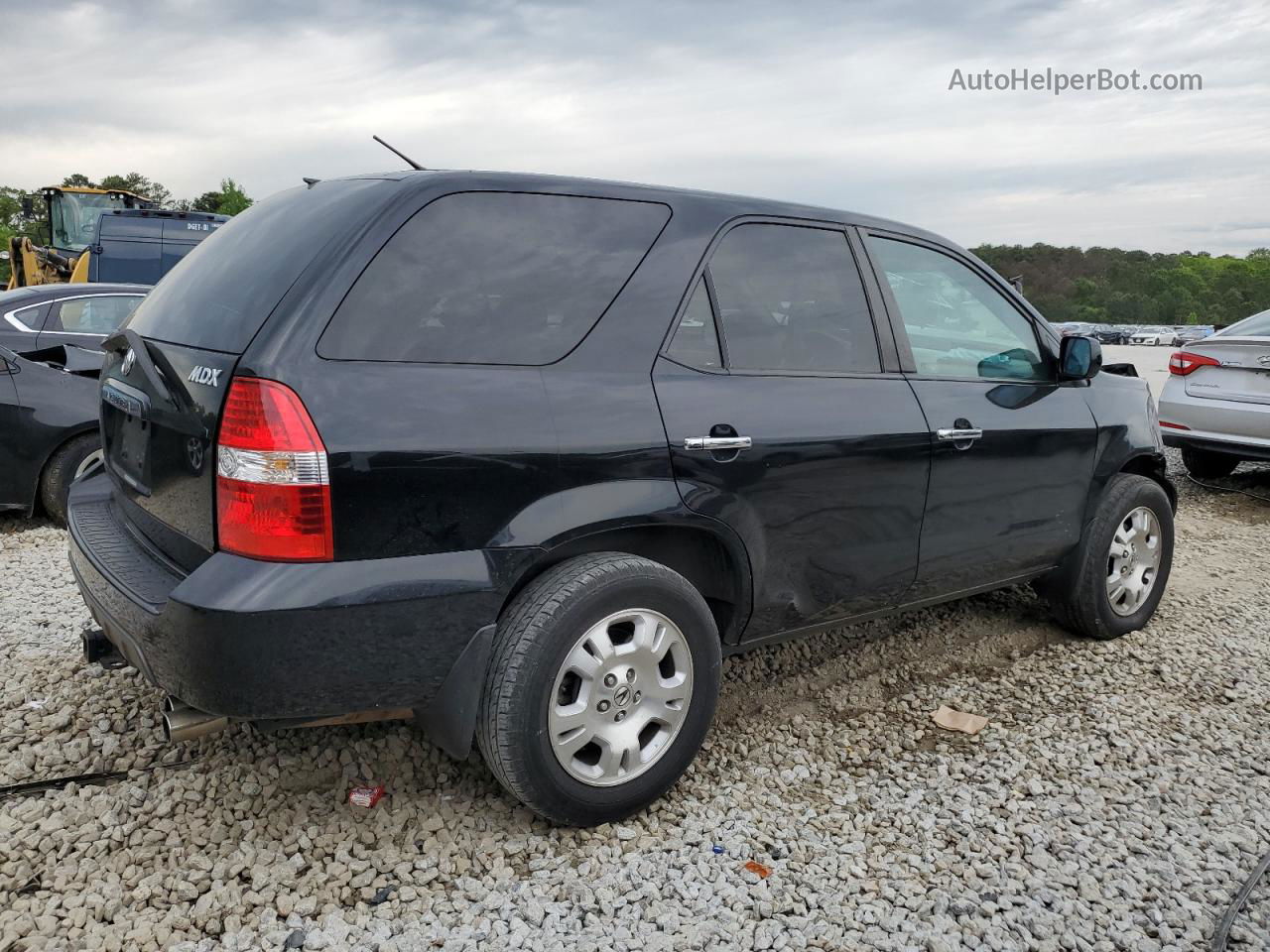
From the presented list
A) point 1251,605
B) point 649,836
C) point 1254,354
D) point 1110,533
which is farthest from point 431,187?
point 1254,354

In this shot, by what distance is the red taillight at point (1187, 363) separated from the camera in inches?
298

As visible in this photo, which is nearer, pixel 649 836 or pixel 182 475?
pixel 182 475

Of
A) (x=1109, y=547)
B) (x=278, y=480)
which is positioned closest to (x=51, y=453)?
(x=278, y=480)

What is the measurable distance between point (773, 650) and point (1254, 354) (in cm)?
526

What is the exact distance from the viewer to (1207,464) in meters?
8.41

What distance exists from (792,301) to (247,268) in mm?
1647

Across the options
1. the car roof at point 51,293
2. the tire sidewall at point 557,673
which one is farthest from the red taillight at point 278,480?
the car roof at point 51,293

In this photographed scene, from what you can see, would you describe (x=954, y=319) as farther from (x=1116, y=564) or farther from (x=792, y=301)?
(x=1116, y=564)

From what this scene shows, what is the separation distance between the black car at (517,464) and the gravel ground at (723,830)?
289mm

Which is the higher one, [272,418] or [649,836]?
[272,418]

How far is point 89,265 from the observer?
46.0 ft

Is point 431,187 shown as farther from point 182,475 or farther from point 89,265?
point 89,265

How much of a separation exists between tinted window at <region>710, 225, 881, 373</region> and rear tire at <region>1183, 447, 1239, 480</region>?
636 centimetres

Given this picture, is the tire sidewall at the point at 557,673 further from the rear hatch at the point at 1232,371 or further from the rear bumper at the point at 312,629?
the rear hatch at the point at 1232,371
